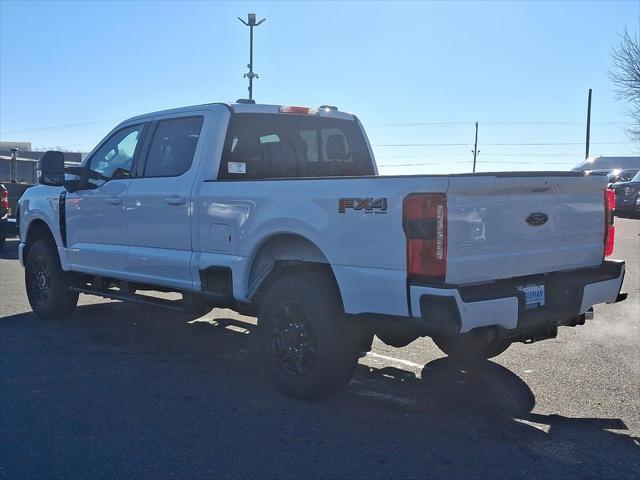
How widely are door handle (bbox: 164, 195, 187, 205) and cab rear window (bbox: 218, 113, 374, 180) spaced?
14.7 inches

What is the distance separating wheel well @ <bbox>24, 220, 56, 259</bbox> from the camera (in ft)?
25.7

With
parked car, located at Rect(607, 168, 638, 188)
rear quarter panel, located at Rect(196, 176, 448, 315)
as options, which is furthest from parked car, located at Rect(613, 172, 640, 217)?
rear quarter panel, located at Rect(196, 176, 448, 315)

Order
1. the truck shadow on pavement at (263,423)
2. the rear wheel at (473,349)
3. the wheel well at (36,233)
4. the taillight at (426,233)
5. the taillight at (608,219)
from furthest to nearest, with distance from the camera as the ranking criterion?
the wheel well at (36,233)
the rear wheel at (473,349)
the taillight at (608,219)
the taillight at (426,233)
the truck shadow on pavement at (263,423)

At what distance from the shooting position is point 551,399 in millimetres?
5031

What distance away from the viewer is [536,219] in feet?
15.0

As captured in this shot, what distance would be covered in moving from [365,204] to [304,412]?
154cm

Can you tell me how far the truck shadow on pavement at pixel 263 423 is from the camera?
3850 millimetres

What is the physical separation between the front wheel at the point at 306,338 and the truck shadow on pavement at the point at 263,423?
19cm

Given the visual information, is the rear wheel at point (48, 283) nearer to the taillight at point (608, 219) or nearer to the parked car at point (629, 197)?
the taillight at point (608, 219)

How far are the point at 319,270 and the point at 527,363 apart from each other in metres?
2.30

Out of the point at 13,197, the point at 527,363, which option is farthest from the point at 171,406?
the point at 13,197

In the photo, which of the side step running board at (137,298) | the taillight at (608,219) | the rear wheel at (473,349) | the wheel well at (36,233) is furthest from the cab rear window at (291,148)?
the wheel well at (36,233)

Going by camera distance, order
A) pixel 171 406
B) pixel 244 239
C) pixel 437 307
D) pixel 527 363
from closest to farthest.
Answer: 1. pixel 437 307
2. pixel 171 406
3. pixel 244 239
4. pixel 527 363

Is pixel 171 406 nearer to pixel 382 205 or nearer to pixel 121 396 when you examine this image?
pixel 121 396
